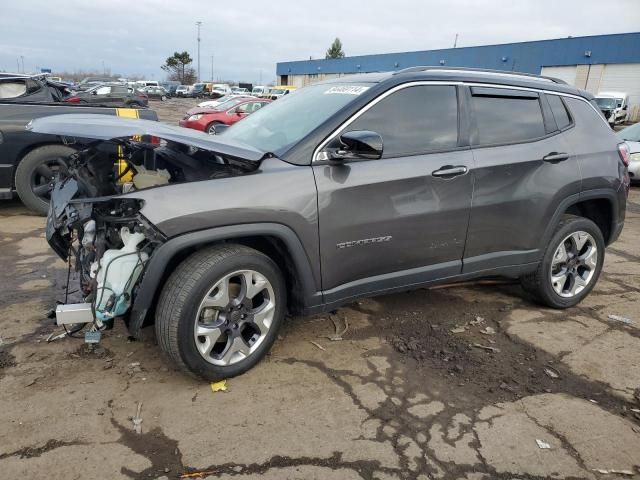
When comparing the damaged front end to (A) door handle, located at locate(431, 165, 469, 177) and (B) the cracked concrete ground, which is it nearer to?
(B) the cracked concrete ground

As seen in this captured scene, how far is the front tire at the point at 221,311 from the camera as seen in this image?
2750mm

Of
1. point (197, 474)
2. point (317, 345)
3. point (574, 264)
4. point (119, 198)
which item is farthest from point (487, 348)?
point (119, 198)

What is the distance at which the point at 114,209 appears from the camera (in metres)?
2.83

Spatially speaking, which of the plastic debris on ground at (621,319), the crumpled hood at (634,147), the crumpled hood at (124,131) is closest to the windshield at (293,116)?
the crumpled hood at (124,131)

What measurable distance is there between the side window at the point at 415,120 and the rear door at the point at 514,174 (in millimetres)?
232

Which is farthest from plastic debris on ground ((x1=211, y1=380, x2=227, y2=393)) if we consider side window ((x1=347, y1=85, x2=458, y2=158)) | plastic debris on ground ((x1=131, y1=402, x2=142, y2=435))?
side window ((x1=347, y1=85, x2=458, y2=158))

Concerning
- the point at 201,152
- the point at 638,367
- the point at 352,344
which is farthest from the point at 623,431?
the point at 201,152

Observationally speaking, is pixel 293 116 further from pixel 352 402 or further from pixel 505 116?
pixel 352 402

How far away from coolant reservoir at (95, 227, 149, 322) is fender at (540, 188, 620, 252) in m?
2.97

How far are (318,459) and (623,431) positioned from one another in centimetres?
167

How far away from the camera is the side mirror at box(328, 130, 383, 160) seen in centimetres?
292

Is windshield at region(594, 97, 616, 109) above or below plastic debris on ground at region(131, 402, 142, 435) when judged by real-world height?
above

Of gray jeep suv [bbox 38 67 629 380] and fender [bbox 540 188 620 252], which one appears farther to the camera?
fender [bbox 540 188 620 252]

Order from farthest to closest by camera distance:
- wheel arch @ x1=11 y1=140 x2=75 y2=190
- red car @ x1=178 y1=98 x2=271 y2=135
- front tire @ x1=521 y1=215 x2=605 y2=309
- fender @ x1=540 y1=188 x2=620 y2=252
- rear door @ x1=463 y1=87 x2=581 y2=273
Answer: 1. red car @ x1=178 y1=98 x2=271 y2=135
2. wheel arch @ x1=11 y1=140 x2=75 y2=190
3. front tire @ x1=521 y1=215 x2=605 y2=309
4. fender @ x1=540 y1=188 x2=620 y2=252
5. rear door @ x1=463 y1=87 x2=581 y2=273
